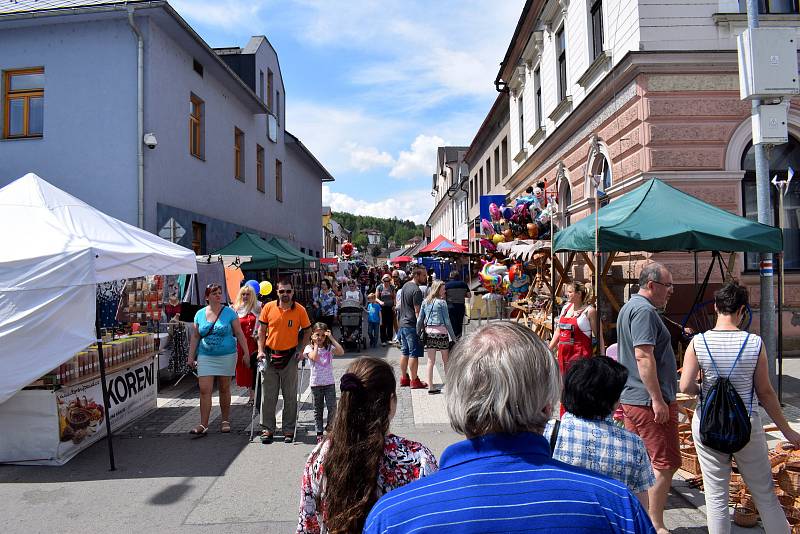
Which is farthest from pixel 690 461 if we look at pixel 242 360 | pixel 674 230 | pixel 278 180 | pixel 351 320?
pixel 278 180

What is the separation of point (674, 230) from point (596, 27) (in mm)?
7733

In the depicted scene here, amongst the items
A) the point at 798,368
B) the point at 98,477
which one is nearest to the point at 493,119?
the point at 798,368

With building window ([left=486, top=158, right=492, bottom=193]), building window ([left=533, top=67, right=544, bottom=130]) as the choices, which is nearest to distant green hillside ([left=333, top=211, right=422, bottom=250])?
building window ([left=486, top=158, right=492, bottom=193])

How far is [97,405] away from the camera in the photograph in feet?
20.7

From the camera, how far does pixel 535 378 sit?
1469 mm

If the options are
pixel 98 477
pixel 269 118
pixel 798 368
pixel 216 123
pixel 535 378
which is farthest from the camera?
pixel 269 118

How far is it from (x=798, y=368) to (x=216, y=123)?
48.2 feet

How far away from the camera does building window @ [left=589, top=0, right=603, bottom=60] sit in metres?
12.0

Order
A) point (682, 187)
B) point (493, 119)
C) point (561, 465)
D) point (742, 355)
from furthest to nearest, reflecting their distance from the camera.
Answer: point (493, 119) < point (682, 187) < point (742, 355) < point (561, 465)

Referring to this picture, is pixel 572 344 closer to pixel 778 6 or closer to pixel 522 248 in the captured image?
pixel 522 248

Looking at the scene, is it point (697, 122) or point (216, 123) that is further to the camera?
point (216, 123)

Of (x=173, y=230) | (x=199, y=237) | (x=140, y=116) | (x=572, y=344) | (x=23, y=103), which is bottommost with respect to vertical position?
(x=572, y=344)

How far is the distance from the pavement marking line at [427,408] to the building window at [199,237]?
27.9 ft

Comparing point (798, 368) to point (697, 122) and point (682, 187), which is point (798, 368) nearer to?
point (682, 187)
